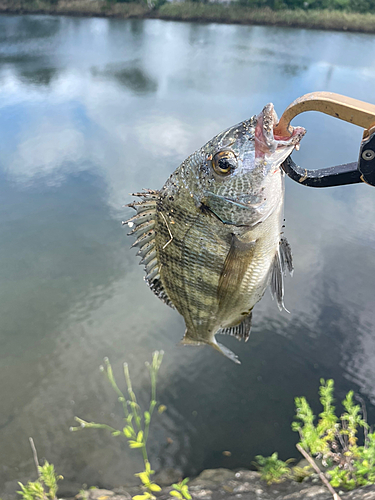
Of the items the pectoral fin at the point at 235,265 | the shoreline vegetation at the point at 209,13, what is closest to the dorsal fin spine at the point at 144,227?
the pectoral fin at the point at 235,265

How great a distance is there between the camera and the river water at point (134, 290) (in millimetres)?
3508

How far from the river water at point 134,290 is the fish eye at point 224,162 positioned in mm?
3150

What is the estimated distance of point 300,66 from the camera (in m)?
10.7

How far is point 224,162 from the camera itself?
4.16ft

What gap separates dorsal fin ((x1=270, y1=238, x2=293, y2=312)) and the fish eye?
1.29 ft

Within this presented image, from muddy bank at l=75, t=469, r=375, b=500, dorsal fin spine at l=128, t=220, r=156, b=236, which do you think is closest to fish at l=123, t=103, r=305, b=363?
dorsal fin spine at l=128, t=220, r=156, b=236

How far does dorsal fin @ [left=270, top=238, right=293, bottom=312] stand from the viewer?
4.71 feet

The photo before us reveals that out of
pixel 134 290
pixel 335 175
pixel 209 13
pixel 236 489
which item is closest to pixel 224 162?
pixel 335 175

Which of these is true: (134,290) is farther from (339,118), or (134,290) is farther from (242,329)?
(339,118)

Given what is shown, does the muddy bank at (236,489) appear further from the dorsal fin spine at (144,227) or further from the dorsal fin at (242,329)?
the dorsal fin spine at (144,227)

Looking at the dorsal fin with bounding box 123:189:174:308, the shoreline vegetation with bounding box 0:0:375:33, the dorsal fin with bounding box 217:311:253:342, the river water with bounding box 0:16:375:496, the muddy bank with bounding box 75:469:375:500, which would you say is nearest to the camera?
the dorsal fin with bounding box 123:189:174:308

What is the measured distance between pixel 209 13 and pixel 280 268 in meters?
17.1

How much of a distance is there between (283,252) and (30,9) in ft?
63.7

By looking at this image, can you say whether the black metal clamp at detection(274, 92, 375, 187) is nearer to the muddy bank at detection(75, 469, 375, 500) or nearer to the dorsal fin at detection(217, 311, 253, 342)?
the dorsal fin at detection(217, 311, 253, 342)
